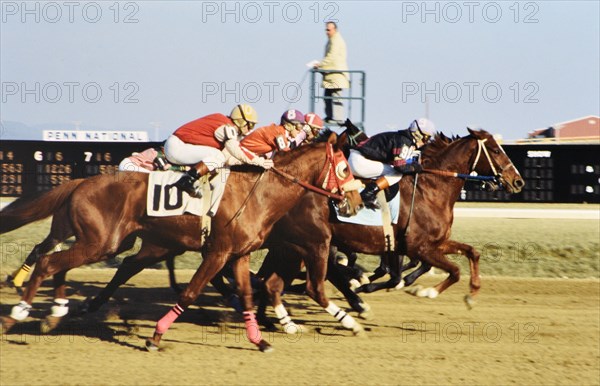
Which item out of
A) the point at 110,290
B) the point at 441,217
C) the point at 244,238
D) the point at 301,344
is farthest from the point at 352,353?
the point at 110,290

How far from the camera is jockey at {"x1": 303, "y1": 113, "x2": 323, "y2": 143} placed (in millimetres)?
9609

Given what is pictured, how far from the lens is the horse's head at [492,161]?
883 cm

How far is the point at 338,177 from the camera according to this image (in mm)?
7449

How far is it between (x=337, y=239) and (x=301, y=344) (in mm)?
1352

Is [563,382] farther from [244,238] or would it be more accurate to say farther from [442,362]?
[244,238]

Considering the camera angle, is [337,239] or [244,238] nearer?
[244,238]

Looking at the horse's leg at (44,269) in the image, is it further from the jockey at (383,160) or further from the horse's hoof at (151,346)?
the jockey at (383,160)

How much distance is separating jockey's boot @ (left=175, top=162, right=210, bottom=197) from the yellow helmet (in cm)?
62

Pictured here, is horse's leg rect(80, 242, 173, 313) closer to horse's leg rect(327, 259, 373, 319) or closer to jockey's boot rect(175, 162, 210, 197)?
jockey's boot rect(175, 162, 210, 197)

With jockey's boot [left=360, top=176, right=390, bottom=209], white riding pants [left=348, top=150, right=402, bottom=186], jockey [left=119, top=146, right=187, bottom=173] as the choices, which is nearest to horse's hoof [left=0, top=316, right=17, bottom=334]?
jockey [left=119, top=146, right=187, bottom=173]

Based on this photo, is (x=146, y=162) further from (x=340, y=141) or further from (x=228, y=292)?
(x=340, y=141)

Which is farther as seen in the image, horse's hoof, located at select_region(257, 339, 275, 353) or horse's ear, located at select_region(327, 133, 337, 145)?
horse's ear, located at select_region(327, 133, 337, 145)

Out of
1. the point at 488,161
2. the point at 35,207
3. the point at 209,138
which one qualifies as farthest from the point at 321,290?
the point at 35,207

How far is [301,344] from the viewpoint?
743 centimetres
